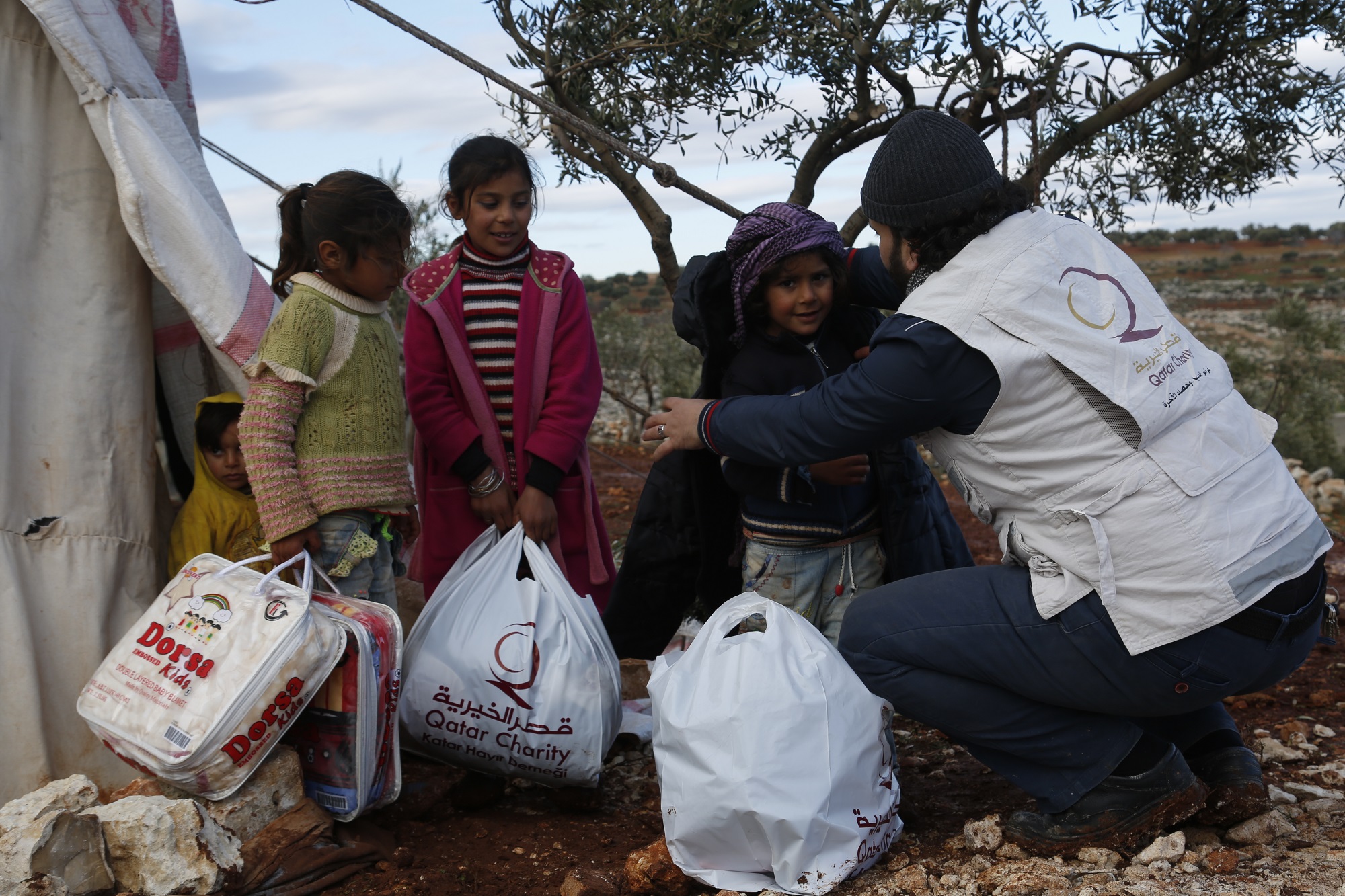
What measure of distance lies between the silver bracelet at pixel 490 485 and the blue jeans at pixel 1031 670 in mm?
1128

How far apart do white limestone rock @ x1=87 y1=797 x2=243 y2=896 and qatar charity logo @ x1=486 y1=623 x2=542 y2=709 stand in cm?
74

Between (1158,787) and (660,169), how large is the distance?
82.7 inches

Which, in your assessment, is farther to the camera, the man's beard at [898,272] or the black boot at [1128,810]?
the man's beard at [898,272]

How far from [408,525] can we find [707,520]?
88 centimetres

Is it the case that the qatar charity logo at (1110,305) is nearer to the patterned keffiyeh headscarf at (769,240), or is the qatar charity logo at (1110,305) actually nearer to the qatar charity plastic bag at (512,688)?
the patterned keffiyeh headscarf at (769,240)

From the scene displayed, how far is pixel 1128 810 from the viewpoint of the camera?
2357mm

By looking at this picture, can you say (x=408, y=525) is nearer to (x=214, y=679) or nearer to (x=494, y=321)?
(x=494, y=321)

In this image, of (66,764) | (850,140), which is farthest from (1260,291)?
(66,764)

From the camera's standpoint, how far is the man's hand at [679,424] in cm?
265

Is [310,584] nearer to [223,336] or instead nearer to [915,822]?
[223,336]

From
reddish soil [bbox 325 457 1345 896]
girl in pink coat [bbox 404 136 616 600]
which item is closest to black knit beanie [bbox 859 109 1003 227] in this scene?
girl in pink coat [bbox 404 136 616 600]

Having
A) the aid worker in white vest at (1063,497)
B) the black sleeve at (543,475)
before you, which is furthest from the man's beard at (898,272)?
the black sleeve at (543,475)

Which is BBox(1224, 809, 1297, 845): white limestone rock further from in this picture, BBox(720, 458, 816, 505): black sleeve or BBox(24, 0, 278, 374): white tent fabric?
BBox(24, 0, 278, 374): white tent fabric

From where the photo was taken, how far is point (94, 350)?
306cm
